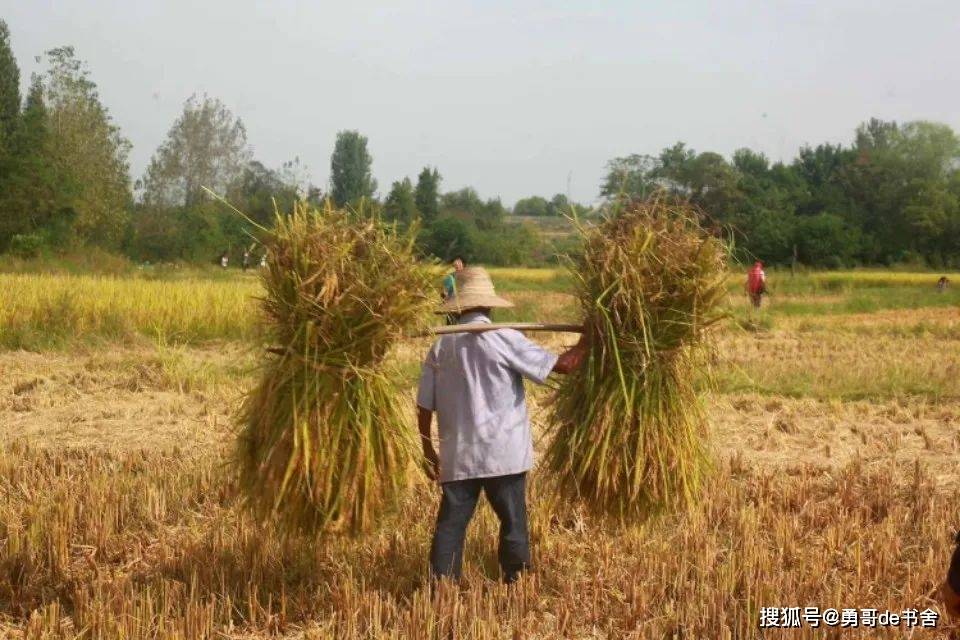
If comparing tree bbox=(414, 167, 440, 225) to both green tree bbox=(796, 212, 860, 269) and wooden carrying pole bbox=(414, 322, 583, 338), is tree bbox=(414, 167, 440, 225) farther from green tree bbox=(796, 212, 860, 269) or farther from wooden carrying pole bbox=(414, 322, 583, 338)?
wooden carrying pole bbox=(414, 322, 583, 338)

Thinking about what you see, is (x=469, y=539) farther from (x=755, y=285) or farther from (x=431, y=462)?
(x=755, y=285)

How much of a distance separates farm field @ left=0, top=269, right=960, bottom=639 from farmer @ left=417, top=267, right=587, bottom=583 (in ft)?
0.62

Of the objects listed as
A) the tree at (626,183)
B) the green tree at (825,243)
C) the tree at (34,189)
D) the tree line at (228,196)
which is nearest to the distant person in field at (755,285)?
the tree line at (228,196)

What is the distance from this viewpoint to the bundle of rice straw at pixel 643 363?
4.12 meters

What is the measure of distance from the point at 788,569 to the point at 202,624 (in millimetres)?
2504

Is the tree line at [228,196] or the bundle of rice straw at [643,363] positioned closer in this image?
the bundle of rice straw at [643,363]

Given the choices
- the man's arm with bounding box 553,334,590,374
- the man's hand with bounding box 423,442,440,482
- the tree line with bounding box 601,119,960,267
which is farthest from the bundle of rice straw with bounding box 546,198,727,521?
the tree line with bounding box 601,119,960,267

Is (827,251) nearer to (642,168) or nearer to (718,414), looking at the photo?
(718,414)

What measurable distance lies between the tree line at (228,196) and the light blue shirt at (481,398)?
56.2 ft

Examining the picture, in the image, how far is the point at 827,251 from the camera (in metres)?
40.0

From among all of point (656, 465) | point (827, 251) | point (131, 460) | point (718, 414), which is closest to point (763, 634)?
point (656, 465)

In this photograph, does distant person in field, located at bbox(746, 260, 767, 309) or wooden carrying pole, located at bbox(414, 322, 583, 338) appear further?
distant person in field, located at bbox(746, 260, 767, 309)

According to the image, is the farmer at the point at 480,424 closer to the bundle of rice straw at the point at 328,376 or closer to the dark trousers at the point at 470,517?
the dark trousers at the point at 470,517

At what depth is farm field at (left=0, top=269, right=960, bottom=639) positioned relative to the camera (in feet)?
12.5
